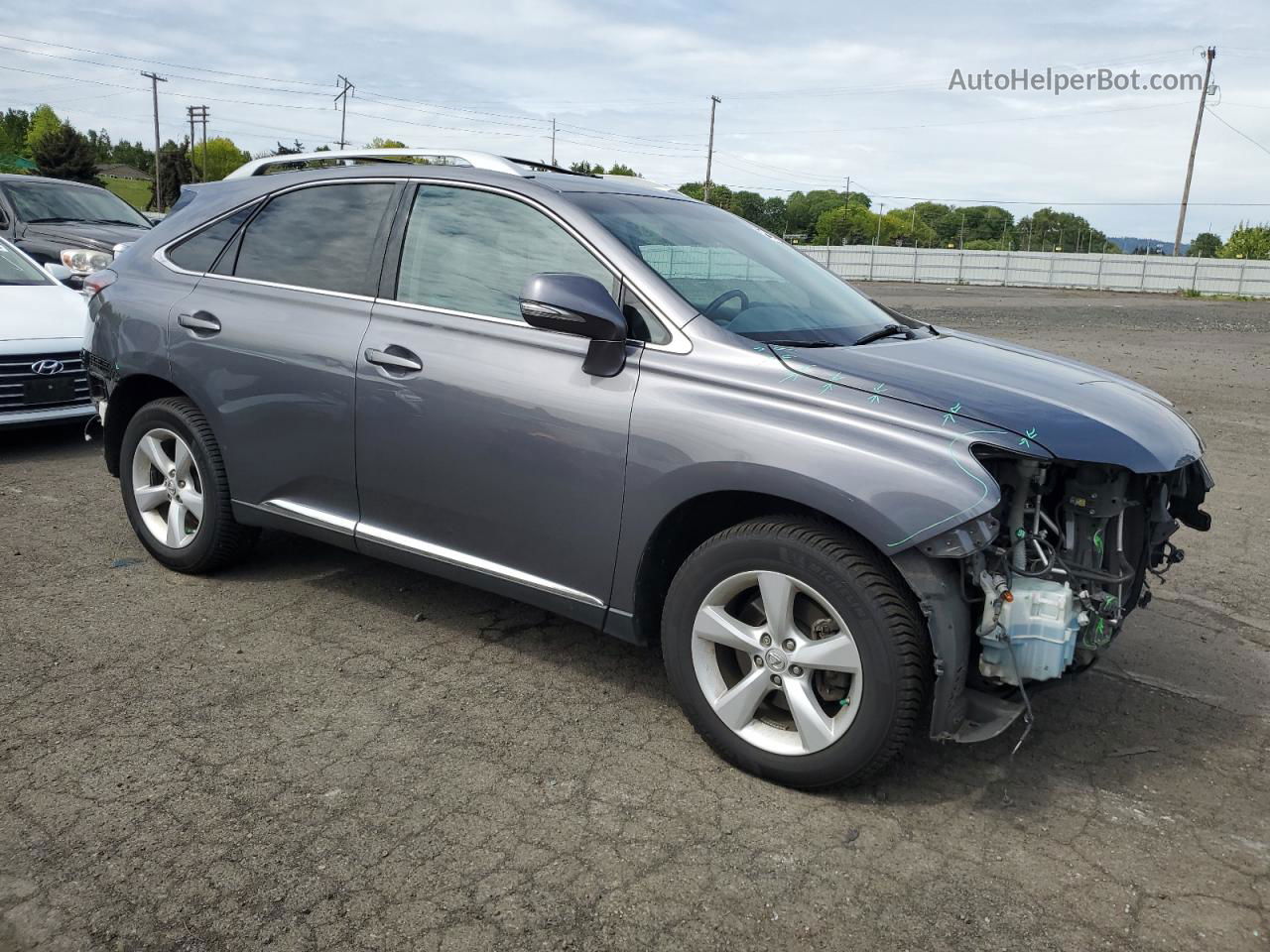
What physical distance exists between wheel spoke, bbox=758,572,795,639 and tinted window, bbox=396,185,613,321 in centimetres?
116

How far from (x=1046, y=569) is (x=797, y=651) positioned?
73 centimetres

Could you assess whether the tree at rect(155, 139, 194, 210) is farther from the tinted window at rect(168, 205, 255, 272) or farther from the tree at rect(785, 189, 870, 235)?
the tinted window at rect(168, 205, 255, 272)

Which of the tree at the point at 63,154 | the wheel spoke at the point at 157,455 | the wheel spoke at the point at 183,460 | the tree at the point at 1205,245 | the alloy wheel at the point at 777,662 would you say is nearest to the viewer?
the alloy wheel at the point at 777,662

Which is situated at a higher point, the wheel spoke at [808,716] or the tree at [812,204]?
the tree at [812,204]

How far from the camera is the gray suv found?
296 cm

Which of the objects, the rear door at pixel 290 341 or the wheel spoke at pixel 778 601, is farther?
the rear door at pixel 290 341

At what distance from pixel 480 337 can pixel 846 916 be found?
220 centimetres

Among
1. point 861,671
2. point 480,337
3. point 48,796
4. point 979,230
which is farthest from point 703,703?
point 979,230

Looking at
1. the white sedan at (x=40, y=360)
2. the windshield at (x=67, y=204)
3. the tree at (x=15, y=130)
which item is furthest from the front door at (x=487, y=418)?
the tree at (x=15, y=130)

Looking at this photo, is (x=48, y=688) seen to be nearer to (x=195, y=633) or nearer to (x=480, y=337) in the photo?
(x=195, y=633)

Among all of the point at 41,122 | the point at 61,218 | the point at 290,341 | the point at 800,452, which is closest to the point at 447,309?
the point at 290,341

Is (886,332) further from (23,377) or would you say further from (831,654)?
(23,377)

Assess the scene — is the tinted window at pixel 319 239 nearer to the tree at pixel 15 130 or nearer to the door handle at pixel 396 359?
the door handle at pixel 396 359

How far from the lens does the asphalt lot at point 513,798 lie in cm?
262
